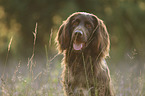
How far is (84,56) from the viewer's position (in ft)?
11.2

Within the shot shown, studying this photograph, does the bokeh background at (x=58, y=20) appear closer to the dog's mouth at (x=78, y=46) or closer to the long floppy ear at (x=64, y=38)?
the long floppy ear at (x=64, y=38)

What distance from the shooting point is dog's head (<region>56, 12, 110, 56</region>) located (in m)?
3.29

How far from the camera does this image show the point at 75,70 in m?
3.39

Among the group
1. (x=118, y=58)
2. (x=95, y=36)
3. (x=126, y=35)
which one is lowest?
(x=118, y=58)

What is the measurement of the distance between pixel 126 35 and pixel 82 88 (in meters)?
5.37

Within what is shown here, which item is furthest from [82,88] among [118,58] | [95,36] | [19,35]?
[19,35]

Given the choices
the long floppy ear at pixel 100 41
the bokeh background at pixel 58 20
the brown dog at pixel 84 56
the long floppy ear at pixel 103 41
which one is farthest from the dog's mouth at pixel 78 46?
the bokeh background at pixel 58 20

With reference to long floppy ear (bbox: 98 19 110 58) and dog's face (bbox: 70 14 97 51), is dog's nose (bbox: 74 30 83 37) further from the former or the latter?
long floppy ear (bbox: 98 19 110 58)

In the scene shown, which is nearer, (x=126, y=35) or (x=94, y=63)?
(x=94, y=63)

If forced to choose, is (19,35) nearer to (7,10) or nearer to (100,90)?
(7,10)

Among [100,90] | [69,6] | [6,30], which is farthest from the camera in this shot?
[6,30]

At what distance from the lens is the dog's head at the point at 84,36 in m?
3.29

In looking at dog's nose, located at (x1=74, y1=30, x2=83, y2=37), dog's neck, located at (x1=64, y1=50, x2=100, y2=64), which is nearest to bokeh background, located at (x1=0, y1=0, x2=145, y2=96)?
dog's neck, located at (x1=64, y1=50, x2=100, y2=64)

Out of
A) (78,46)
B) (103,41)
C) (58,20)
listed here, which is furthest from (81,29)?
(58,20)
